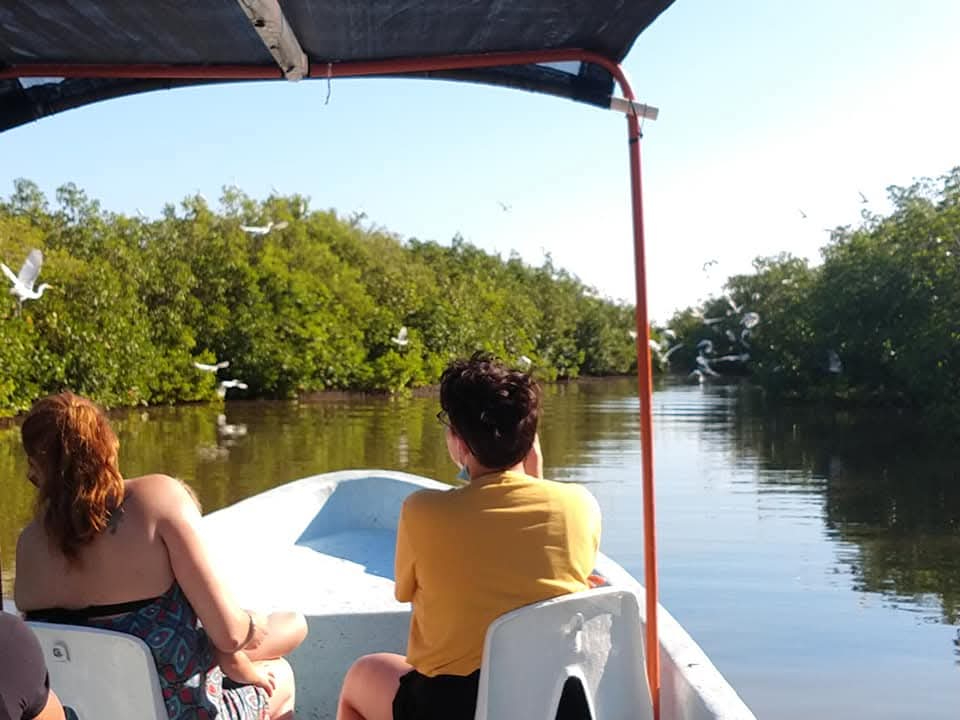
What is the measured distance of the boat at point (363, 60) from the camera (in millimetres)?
2541

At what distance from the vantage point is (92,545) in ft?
7.02

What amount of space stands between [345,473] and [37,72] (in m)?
2.69

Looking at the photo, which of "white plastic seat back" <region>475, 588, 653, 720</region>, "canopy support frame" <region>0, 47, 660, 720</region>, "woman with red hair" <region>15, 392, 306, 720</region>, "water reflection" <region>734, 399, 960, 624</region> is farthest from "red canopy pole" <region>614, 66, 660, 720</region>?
"water reflection" <region>734, 399, 960, 624</region>

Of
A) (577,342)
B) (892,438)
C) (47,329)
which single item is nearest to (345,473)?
(892,438)

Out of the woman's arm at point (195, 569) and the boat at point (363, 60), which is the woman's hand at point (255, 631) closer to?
the woman's arm at point (195, 569)

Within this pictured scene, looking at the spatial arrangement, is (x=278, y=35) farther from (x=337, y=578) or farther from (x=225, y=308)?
(x=225, y=308)

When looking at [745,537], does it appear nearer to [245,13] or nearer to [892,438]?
[245,13]

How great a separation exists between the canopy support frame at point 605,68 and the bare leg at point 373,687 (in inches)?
24.3

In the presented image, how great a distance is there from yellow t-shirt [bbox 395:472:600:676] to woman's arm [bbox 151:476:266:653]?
34cm

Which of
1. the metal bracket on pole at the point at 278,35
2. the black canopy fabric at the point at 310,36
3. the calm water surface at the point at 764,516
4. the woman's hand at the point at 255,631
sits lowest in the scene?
the calm water surface at the point at 764,516

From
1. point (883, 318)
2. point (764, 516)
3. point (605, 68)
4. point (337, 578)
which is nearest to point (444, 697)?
point (605, 68)

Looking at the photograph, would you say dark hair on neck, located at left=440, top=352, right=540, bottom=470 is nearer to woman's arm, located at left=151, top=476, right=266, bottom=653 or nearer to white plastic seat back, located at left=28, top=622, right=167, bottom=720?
woman's arm, located at left=151, top=476, right=266, bottom=653

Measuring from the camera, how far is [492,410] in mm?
2191

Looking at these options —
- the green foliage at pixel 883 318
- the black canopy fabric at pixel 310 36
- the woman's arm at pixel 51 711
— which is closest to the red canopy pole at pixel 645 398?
the black canopy fabric at pixel 310 36
